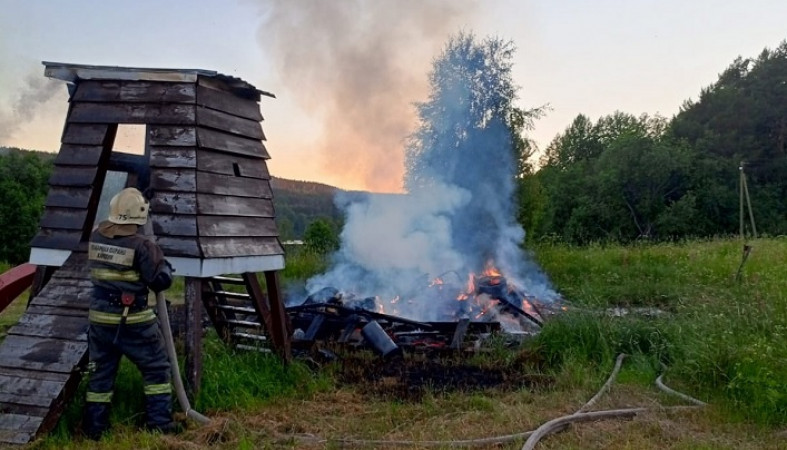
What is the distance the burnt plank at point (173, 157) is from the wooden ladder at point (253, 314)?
1.33 m

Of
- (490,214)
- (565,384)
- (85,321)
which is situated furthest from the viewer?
(490,214)

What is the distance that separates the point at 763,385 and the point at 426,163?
1359cm

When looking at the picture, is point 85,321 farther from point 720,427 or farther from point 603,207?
point 603,207

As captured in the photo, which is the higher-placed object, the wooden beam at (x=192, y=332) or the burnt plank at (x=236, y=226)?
the burnt plank at (x=236, y=226)

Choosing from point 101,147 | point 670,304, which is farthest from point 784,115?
point 101,147

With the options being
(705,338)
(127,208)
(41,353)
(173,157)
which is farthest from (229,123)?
(705,338)

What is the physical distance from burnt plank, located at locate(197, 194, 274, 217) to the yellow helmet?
2.58ft

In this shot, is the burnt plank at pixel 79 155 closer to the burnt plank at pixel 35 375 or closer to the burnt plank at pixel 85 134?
the burnt plank at pixel 85 134

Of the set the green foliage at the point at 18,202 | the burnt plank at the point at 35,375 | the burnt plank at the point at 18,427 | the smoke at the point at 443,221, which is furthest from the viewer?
the green foliage at the point at 18,202

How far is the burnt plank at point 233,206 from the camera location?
6.00m

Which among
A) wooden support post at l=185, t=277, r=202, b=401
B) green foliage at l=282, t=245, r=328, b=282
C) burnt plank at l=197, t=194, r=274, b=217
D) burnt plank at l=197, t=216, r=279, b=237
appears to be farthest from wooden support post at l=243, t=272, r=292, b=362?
green foliage at l=282, t=245, r=328, b=282

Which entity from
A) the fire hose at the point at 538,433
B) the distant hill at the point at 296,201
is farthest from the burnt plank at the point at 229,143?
the distant hill at the point at 296,201

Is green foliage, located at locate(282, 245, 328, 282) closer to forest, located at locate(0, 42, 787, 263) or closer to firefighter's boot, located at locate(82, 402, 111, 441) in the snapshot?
firefighter's boot, located at locate(82, 402, 111, 441)

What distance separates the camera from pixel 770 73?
4469cm
